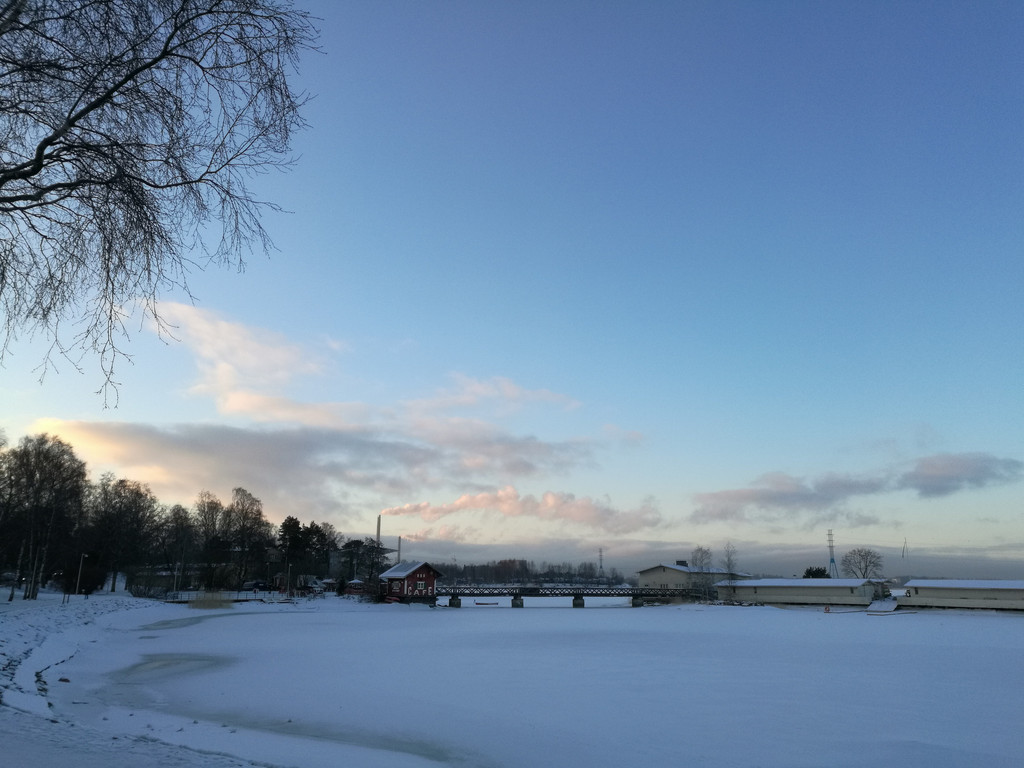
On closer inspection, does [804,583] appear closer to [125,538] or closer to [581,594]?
[581,594]

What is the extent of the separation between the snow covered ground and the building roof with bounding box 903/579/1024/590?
43.6 metres

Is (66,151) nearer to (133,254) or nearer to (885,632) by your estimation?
(133,254)

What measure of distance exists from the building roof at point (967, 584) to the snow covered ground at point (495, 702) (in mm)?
43645

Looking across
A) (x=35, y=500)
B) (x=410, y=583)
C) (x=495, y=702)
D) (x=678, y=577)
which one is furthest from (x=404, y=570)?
(x=495, y=702)

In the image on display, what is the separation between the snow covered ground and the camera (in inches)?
386

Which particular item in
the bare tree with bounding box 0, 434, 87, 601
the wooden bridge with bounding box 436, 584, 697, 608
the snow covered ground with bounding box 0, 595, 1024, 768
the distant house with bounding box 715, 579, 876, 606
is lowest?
the wooden bridge with bounding box 436, 584, 697, 608

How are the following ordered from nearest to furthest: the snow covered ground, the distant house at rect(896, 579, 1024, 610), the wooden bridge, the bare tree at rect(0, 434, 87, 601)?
the snow covered ground < the bare tree at rect(0, 434, 87, 601) < the distant house at rect(896, 579, 1024, 610) < the wooden bridge

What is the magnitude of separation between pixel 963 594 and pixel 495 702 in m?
68.8

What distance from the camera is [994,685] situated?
16.9 metres

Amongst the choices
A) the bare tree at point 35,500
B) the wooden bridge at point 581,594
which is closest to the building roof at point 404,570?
the wooden bridge at point 581,594

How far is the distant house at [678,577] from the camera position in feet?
293

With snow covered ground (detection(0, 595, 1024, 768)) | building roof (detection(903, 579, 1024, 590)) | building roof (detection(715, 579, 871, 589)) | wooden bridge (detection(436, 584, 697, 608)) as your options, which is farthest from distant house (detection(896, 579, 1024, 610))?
snow covered ground (detection(0, 595, 1024, 768))

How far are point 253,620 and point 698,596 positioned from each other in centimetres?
5951

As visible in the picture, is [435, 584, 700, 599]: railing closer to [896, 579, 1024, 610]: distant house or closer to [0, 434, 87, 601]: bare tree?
[896, 579, 1024, 610]: distant house
